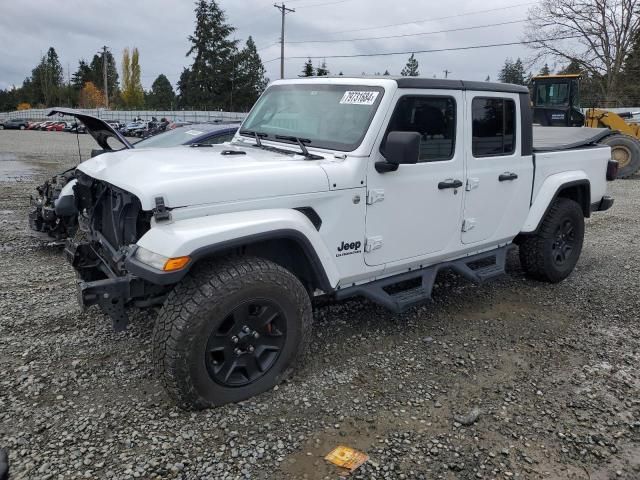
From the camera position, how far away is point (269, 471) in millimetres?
2699

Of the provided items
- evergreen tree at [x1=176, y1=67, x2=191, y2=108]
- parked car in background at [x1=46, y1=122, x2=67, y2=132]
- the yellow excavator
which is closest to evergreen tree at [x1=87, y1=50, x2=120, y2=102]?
evergreen tree at [x1=176, y1=67, x2=191, y2=108]

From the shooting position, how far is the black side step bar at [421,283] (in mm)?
3809

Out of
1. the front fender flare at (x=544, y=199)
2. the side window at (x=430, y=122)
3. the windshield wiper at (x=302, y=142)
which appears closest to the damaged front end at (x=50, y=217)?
the windshield wiper at (x=302, y=142)

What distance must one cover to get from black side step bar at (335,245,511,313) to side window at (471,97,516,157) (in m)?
0.93

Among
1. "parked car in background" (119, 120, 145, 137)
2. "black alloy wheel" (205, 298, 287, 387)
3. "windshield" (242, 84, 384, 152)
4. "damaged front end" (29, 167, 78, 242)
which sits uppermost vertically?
"parked car in background" (119, 120, 145, 137)

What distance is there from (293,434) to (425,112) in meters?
2.48

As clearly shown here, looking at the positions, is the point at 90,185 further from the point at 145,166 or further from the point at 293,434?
the point at 293,434

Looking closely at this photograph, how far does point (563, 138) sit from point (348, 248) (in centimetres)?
355

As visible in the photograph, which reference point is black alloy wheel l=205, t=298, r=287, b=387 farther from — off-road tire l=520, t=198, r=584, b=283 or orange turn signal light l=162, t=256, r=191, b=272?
off-road tire l=520, t=198, r=584, b=283

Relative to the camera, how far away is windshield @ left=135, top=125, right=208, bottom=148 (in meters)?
6.68

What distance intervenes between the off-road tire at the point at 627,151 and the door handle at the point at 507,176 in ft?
36.8

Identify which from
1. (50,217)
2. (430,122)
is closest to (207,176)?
(430,122)

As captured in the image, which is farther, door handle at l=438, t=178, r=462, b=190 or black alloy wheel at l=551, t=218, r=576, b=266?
black alloy wheel at l=551, t=218, r=576, b=266

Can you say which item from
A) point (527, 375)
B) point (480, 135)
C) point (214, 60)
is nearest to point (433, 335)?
point (527, 375)
